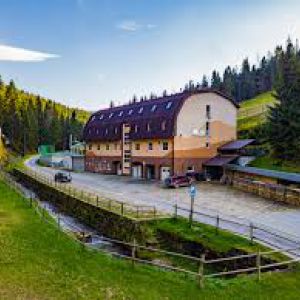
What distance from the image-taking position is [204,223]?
29.4m

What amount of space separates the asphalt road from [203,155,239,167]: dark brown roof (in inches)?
153

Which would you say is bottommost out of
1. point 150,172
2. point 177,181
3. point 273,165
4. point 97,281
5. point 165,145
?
point 97,281

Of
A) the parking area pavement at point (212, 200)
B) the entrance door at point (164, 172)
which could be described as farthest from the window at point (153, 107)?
the parking area pavement at point (212, 200)

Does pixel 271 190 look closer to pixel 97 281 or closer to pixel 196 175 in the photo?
pixel 196 175

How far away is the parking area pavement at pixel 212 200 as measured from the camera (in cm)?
3161

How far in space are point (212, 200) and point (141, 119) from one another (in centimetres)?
2821

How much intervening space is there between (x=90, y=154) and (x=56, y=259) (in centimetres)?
5993

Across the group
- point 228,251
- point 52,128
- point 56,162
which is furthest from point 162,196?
point 52,128

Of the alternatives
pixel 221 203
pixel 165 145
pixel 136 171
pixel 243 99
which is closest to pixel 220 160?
pixel 165 145

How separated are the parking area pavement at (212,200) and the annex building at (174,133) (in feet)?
17.9

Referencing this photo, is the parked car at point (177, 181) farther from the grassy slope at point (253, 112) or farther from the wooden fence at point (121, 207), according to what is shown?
the grassy slope at point (253, 112)

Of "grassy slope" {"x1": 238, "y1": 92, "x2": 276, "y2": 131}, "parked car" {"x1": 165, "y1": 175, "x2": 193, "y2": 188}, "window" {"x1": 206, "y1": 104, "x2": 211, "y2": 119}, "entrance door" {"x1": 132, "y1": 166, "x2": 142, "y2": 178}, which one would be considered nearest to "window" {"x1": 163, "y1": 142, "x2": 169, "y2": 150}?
"window" {"x1": 206, "y1": 104, "x2": 211, "y2": 119}

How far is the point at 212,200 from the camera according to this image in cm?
4078

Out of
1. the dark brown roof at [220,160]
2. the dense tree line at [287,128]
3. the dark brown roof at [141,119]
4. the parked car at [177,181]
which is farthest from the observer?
the dark brown roof at [141,119]
